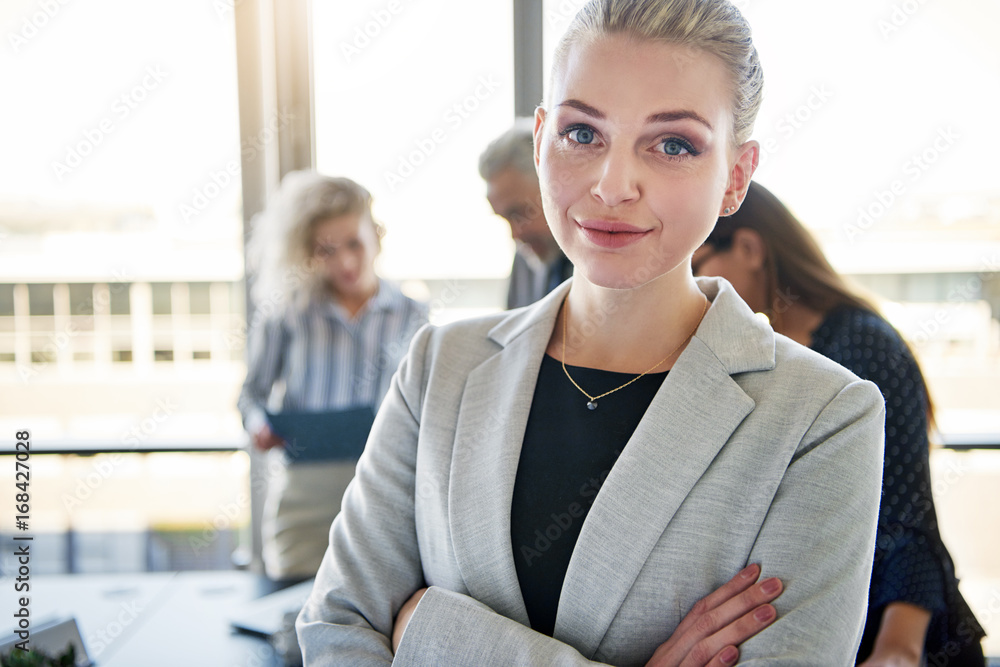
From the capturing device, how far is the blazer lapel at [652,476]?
89 centimetres

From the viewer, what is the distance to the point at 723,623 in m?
0.83

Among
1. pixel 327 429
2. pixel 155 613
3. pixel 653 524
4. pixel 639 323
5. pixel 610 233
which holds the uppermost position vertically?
pixel 610 233

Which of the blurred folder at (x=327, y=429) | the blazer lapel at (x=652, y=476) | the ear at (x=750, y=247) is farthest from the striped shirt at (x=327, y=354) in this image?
the blazer lapel at (x=652, y=476)

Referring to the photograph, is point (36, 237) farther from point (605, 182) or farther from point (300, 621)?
point (605, 182)

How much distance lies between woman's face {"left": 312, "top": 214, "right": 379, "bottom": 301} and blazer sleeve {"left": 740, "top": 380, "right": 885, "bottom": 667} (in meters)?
2.07

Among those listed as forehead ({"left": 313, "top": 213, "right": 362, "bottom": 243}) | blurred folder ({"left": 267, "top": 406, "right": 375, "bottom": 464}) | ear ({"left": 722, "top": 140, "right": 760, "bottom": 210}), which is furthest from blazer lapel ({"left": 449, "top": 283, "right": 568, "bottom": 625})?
forehead ({"left": 313, "top": 213, "right": 362, "bottom": 243})

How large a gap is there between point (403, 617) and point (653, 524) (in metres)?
0.39

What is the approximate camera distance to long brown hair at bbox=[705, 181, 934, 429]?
5.02 ft

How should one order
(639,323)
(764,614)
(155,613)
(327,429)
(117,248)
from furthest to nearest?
(117,248)
(327,429)
(155,613)
(639,323)
(764,614)

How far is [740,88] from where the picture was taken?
92cm

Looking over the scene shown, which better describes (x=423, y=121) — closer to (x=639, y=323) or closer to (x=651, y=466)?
(x=639, y=323)

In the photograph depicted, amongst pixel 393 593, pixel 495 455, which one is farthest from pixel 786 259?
pixel 393 593

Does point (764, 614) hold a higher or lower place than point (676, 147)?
lower

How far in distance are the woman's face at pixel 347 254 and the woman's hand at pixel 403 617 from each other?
6.00ft
